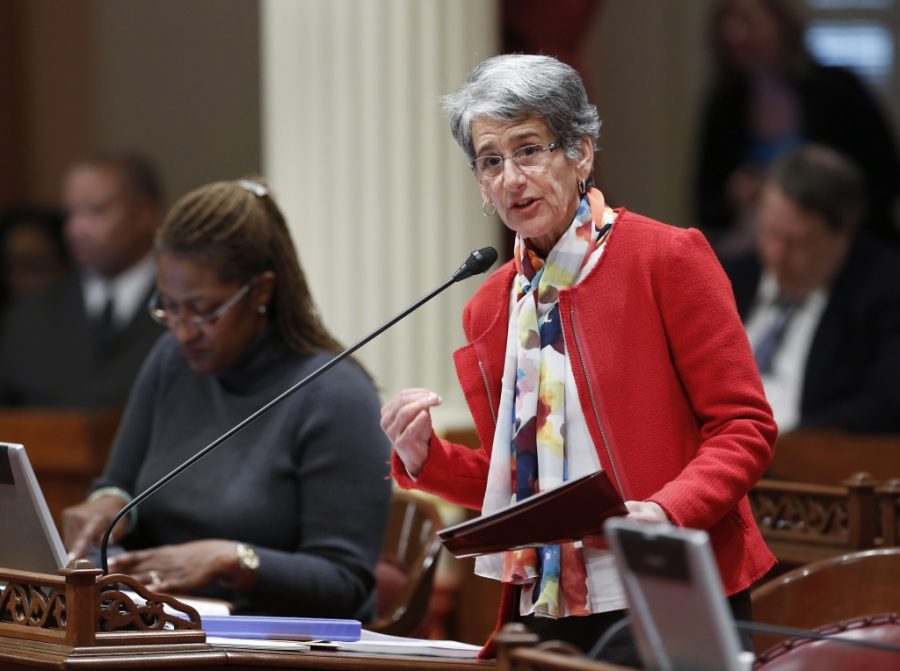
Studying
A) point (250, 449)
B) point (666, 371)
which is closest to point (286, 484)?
point (250, 449)

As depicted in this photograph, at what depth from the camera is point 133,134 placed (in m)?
7.76

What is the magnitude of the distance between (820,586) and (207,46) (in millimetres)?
5312

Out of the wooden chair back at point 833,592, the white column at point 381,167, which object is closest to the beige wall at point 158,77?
the white column at point 381,167

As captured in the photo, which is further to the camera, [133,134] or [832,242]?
[133,134]

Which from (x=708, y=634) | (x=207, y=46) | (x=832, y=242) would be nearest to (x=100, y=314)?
(x=207, y=46)

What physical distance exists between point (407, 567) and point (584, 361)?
1588 millimetres

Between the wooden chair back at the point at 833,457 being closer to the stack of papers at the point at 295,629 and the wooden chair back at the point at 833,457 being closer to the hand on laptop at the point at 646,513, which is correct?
the stack of papers at the point at 295,629

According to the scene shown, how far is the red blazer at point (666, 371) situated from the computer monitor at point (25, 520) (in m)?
0.88

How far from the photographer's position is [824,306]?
16.2 ft

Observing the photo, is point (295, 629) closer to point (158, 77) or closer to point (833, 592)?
point (833, 592)

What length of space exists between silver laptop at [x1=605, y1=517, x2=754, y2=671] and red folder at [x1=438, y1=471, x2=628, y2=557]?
0.16m

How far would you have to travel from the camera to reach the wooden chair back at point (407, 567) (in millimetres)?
3432

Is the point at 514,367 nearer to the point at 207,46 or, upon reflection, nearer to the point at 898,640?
the point at 898,640

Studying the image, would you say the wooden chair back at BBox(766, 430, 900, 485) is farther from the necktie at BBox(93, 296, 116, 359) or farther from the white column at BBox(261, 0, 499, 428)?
the necktie at BBox(93, 296, 116, 359)
